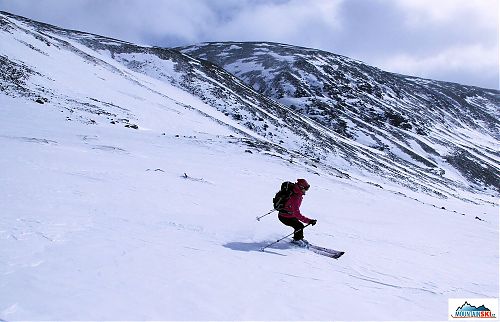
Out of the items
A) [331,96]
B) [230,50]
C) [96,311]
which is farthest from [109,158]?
[230,50]

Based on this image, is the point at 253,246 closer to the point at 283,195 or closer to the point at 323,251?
the point at 283,195

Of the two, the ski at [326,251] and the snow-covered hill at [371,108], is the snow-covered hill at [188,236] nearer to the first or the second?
the ski at [326,251]

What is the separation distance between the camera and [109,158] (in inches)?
748

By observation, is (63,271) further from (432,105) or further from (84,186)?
(432,105)

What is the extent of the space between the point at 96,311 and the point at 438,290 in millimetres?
7044

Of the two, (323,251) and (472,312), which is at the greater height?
(472,312)

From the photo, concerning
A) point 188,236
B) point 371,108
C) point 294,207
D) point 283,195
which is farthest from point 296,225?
point 371,108
